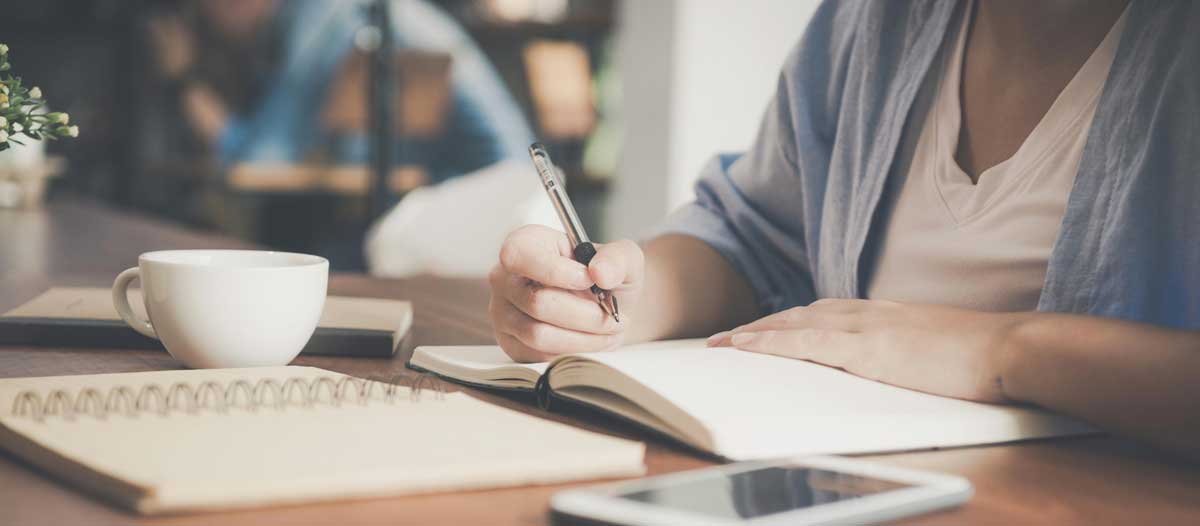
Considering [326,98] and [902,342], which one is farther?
[326,98]

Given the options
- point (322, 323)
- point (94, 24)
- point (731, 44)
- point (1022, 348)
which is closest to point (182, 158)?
point (94, 24)

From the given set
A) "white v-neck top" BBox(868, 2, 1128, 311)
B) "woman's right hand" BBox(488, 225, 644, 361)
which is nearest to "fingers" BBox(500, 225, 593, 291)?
"woman's right hand" BBox(488, 225, 644, 361)

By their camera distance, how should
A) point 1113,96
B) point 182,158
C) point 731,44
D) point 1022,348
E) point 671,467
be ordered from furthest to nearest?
point 182,158
point 731,44
point 1113,96
point 1022,348
point 671,467

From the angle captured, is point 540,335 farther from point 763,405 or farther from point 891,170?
point 891,170

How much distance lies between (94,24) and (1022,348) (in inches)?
220

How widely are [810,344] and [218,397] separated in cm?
36

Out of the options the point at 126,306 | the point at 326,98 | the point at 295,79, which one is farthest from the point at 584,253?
the point at 295,79

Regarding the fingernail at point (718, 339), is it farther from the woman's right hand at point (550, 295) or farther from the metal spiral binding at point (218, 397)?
the metal spiral binding at point (218, 397)

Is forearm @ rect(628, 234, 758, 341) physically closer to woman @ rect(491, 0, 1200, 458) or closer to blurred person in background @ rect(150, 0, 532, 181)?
woman @ rect(491, 0, 1200, 458)

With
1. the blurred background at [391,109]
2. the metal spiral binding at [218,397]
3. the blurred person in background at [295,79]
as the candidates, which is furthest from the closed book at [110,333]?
the blurred person in background at [295,79]

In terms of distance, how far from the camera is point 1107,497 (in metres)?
0.51

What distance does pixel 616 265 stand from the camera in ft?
2.59

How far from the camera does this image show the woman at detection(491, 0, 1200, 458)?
25.4 inches

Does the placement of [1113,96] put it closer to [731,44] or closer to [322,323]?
[322,323]
